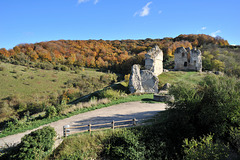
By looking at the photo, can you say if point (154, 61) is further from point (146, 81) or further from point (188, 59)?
point (188, 59)

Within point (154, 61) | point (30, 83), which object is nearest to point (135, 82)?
point (154, 61)

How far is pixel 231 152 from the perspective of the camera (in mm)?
10031

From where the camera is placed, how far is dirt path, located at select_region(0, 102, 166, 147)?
1095 centimetres

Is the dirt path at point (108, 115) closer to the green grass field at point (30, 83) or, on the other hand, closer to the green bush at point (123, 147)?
the green bush at point (123, 147)

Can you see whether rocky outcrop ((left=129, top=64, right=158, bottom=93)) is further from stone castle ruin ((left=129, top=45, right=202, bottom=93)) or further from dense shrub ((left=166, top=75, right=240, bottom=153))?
dense shrub ((left=166, top=75, right=240, bottom=153))

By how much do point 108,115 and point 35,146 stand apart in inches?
267

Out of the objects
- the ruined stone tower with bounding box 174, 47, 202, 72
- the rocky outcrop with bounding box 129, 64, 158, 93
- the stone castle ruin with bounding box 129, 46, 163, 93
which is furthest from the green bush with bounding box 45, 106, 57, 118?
the ruined stone tower with bounding box 174, 47, 202, 72

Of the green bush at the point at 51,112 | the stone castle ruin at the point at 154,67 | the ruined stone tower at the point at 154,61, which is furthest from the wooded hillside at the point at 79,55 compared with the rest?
the green bush at the point at 51,112

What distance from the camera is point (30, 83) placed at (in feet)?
136

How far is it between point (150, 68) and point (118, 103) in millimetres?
12637

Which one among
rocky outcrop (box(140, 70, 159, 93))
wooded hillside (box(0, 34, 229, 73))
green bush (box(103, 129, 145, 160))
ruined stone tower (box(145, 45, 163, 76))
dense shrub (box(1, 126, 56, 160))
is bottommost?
green bush (box(103, 129, 145, 160))

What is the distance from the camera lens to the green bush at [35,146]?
748cm

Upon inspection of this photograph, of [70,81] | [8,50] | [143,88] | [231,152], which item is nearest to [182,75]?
[143,88]

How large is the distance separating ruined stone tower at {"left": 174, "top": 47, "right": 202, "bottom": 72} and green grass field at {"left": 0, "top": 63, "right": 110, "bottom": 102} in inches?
1168
